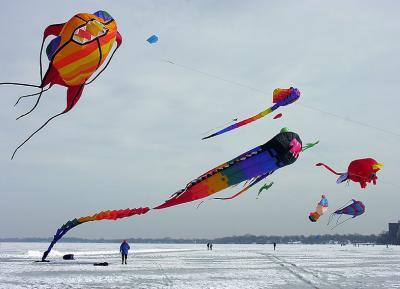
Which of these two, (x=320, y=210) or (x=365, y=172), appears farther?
(x=320, y=210)

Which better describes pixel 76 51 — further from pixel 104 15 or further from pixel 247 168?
pixel 247 168

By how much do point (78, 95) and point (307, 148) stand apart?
530 cm

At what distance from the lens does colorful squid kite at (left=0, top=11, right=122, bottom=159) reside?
853 cm

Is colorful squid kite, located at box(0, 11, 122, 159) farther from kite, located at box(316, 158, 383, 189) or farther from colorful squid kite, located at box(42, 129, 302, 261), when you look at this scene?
kite, located at box(316, 158, 383, 189)

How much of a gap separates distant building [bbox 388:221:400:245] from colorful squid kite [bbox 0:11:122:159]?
137 m

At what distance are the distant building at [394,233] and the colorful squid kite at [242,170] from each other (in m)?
135

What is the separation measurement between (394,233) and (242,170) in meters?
140

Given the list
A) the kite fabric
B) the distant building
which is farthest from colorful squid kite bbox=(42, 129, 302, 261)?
the distant building

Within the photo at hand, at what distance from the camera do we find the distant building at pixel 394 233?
132375mm

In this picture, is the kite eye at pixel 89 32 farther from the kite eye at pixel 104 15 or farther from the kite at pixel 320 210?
A: the kite at pixel 320 210

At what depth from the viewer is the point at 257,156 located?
9.74 meters

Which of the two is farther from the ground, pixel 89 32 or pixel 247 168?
pixel 89 32

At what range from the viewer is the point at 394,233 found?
136 meters

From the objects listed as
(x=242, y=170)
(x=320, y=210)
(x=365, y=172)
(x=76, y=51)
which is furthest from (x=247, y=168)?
(x=320, y=210)
